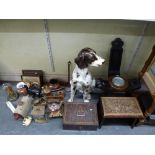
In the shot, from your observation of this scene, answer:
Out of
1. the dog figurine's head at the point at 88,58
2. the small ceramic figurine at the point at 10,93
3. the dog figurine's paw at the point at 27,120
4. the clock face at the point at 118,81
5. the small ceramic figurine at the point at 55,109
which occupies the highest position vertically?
the dog figurine's head at the point at 88,58

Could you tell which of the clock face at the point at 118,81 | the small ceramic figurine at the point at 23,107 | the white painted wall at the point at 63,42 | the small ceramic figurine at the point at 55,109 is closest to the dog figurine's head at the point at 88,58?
the white painted wall at the point at 63,42

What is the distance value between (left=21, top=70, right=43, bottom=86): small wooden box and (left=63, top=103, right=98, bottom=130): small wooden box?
0.47 meters

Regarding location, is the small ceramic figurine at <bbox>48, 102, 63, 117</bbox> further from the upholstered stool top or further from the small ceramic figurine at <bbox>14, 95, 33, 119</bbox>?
the upholstered stool top

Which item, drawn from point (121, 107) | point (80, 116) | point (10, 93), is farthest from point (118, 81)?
→ point (10, 93)

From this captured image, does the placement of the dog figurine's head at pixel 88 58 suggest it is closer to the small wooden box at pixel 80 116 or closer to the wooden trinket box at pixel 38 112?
the small wooden box at pixel 80 116

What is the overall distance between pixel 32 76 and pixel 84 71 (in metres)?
0.66

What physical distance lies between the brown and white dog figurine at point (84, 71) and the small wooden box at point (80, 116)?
0.59 ft

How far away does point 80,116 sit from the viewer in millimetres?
1656

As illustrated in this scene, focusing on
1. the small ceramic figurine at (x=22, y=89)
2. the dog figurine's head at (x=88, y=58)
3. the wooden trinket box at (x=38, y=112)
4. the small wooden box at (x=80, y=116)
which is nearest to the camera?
the dog figurine's head at (x=88, y=58)

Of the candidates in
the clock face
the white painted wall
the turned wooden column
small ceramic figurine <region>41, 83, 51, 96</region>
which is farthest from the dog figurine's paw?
the turned wooden column

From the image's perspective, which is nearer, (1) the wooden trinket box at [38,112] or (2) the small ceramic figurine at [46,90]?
(1) the wooden trinket box at [38,112]

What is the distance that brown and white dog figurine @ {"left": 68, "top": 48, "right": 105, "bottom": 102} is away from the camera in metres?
1.51

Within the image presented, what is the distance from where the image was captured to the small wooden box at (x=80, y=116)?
161 cm
